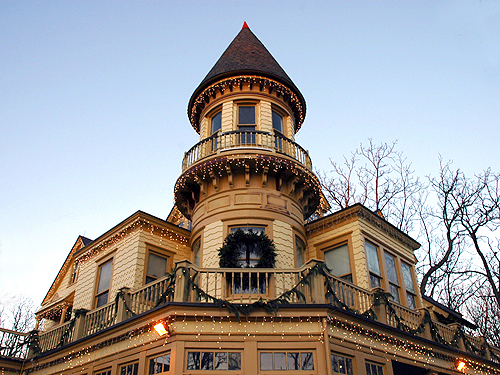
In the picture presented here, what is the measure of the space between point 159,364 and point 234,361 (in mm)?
1785

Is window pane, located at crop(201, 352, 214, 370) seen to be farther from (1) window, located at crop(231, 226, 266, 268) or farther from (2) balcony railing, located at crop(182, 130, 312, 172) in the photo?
(2) balcony railing, located at crop(182, 130, 312, 172)

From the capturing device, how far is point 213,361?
31.6 feet

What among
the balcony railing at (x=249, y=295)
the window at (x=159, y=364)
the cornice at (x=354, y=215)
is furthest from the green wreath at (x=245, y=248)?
the window at (x=159, y=364)

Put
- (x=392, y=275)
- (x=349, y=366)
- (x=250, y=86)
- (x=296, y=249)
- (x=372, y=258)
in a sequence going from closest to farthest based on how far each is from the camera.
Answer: (x=349, y=366)
(x=296, y=249)
(x=372, y=258)
(x=392, y=275)
(x=250, y=86)

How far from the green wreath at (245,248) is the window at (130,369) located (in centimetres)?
354

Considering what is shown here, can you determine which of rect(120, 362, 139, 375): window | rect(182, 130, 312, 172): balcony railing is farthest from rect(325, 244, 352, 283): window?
rect(120, 362, 139, 375): window

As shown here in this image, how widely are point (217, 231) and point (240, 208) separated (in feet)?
3.43

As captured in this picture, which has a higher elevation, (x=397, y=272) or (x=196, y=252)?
(x=196, y=252)

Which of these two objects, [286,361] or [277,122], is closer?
[286,361]

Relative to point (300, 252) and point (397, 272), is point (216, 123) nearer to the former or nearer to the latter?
point (300, 252)

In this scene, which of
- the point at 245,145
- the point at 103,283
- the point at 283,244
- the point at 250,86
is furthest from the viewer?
the point at 250,86

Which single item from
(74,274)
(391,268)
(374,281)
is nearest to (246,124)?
(374,281)

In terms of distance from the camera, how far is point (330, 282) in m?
11.0

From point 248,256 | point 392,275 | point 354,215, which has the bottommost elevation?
point 248,256
